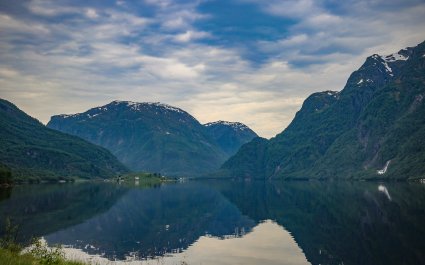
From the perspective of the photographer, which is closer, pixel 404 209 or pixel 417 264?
pixel 417 264

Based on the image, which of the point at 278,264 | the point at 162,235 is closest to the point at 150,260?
the point at 278,264

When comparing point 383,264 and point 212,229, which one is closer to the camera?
point 383,264

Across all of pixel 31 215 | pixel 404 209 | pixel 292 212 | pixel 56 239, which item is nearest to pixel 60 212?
pixel 31 215

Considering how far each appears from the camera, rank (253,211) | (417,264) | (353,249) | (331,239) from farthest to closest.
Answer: (253,211), (331,239), (353,249), (417,264)

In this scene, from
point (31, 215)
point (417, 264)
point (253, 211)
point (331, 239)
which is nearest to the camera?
point (417, 264)

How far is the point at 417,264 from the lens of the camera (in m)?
55.2

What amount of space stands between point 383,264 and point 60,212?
95.5 m

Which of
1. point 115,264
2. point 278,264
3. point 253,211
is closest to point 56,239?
point 115,264

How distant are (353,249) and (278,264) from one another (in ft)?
47.2

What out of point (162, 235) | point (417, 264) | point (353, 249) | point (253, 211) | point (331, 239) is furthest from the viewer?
point (253, 211)

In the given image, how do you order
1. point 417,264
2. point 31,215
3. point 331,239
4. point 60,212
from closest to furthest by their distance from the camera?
1. point 417,264
2. point 331,239
3. point 31,215
4. point 60,212

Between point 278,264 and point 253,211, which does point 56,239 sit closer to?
point 278,264

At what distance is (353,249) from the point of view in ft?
228

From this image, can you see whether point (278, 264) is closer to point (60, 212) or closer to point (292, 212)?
point (292, 212)
